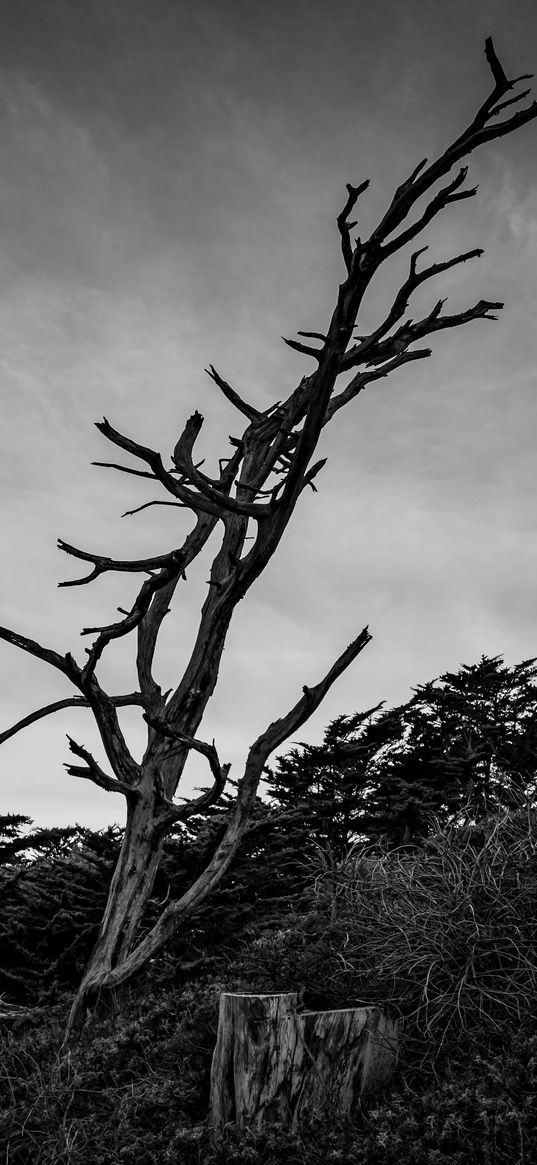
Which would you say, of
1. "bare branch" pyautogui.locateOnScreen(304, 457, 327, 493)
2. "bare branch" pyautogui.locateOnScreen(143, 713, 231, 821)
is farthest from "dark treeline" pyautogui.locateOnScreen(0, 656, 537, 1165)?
"bare branch" pyautogui.locateOnScreen(304, 457, 327, 493)

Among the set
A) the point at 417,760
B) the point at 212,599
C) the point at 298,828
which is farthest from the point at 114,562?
the point at 417,760

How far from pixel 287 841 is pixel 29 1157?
3.89 m

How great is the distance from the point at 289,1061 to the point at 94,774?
9.19 ft

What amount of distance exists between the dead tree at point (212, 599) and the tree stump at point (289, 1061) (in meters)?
2.14

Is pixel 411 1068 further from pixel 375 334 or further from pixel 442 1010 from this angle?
pixel 375 334

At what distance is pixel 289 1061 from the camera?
4031mm

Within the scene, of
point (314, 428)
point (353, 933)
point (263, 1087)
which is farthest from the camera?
point (314, 428)

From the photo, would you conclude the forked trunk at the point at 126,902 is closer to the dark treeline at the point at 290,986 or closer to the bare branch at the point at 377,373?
the dark treeline at the point at 290,986

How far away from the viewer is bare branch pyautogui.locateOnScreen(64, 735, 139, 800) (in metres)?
6.12

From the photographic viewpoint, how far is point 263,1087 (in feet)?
13.1

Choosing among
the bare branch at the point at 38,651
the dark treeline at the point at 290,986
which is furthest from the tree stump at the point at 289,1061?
the bare branch at the point at 38,651

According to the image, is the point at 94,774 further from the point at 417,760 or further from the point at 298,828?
the point at 417,760

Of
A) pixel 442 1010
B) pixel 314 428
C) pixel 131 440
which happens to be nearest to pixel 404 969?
pixel 442 1010

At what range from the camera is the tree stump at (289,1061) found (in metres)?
4.00
